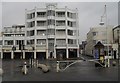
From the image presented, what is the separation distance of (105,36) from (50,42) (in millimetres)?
18596

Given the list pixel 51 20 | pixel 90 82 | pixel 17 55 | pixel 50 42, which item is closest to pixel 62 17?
pixel 51 20

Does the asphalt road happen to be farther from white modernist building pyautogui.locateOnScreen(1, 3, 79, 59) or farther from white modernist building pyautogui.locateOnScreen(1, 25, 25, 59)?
white modernist building pyautogui.locateOnScreen(1, 25, 25, 59)

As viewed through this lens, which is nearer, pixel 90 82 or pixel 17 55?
pixel 90 82

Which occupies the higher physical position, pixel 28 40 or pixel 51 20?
pixel 51 20

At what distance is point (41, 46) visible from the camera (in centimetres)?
7275

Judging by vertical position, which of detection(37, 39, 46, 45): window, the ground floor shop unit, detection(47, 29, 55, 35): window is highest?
detection(47, 29, 55, 35): window

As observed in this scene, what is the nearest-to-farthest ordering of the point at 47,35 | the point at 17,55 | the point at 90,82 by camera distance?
the point at 90,82, the point at 47,35, the point at 17,55

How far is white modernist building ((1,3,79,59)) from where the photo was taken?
237 ft

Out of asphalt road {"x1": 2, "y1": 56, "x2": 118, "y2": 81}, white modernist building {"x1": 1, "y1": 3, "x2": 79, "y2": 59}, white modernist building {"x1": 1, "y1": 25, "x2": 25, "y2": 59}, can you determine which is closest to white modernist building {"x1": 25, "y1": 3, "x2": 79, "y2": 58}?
white modernist building {"x1": 1, "y1": 3, "x2": 79, "y2": 59}

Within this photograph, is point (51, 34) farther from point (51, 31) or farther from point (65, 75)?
point (65, 75)

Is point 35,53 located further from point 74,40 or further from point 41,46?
point 74,40

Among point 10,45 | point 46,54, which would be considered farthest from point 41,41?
point 10,45

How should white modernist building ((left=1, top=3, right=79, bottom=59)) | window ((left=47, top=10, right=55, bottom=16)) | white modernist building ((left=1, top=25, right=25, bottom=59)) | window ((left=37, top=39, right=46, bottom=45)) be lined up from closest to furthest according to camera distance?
white modernist building ((left=1, top=3, right=79, bottom=59)), window ((left=47, top=10, right=55, bottom=16)), window ((left=37, top=39, right=46, bottom=45)), white modernist building ((left=1, top=25, right=25, bottom=59))

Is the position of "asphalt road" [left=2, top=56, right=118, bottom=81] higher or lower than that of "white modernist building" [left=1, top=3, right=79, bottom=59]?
lower
